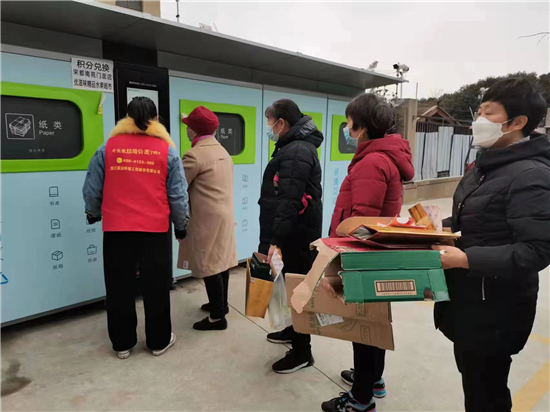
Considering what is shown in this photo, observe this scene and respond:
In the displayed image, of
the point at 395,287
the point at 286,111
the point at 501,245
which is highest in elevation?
the point at 286,111

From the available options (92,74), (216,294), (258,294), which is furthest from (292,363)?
(92,74)

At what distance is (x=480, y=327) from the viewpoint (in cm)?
140

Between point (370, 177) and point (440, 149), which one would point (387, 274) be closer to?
point (370, 177)

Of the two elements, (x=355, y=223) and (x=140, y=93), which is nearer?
(x=355, y=223)

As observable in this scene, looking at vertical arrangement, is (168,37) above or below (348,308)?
above

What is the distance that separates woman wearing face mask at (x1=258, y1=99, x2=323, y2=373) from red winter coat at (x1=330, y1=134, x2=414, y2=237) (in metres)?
0.37

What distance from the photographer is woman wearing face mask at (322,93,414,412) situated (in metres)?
1.75

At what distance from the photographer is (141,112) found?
2289 mm

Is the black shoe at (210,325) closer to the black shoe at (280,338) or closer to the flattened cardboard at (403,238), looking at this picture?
the black shoe at (280,338)

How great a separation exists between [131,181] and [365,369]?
1739 mm

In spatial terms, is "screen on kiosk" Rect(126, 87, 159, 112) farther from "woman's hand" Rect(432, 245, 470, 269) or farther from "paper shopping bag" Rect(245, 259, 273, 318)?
"woman's hand" Rect(432, 245, 470, 269)

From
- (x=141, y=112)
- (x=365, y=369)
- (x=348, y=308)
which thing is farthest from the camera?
(x=141, y=112)

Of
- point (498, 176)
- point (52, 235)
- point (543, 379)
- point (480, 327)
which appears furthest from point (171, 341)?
point (543, 379)

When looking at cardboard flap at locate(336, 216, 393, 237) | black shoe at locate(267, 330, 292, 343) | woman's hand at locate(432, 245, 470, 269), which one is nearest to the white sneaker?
black shoe at locate(267, 330, 292, 343)
